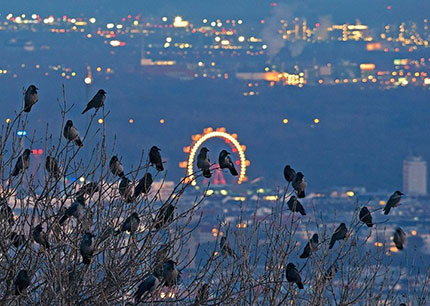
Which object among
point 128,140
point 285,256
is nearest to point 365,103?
point 128,140

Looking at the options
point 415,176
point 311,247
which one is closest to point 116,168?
point 311,247

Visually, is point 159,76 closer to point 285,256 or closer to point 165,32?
point 165,32

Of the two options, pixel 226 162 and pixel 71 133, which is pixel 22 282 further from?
pixel 226 162

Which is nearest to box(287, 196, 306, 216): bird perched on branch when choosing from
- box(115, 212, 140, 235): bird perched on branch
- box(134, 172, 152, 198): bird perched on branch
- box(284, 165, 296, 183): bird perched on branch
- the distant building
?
box(284, 165, 296, 183): bird perched on branch

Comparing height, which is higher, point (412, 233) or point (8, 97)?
point (8, 97)

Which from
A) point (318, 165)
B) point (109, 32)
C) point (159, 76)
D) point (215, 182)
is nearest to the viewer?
point (215, 182)

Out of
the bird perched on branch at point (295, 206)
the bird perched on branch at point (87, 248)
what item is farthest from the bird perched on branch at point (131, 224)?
the bird perched on branch at point (295, 206)

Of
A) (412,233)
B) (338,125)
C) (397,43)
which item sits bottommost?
(412,233)

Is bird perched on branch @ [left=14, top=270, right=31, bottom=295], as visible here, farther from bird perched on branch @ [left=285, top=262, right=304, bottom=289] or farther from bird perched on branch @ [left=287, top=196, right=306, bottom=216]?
bird perched on branch @ [left=287, top=196, right=306, bottom=216]
